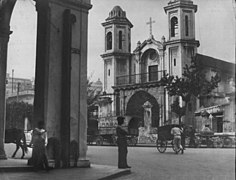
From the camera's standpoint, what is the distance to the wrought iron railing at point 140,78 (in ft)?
12.3

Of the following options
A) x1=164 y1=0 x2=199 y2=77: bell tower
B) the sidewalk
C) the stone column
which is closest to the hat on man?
the sidewalk

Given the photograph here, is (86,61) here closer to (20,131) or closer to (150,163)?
(20,131)

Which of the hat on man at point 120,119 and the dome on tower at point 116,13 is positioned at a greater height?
the dome on tower at point 116,13

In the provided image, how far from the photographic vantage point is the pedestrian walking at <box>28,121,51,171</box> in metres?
3.68

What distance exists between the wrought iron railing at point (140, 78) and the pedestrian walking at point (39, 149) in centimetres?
87

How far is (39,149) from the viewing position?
3777mm

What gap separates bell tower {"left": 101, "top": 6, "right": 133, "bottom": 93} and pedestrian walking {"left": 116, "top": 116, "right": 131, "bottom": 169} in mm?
356

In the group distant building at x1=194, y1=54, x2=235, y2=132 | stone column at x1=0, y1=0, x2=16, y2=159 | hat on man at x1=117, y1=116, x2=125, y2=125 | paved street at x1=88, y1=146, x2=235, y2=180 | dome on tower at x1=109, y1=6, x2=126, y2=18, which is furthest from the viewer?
stone column at x1=0, y1=0, x2=16, y2=159

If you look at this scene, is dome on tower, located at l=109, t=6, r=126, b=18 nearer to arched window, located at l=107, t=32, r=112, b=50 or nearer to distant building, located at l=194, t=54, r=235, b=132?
arched window, located at l=107, t=32, r=112, b=50

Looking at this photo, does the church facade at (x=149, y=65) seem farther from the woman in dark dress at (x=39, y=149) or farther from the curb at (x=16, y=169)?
the curb at (x=16, y=169)

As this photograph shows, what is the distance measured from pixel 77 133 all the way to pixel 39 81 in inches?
29.1

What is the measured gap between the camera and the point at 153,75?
12.4 feet

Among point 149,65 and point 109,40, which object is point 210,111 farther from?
point 109,40

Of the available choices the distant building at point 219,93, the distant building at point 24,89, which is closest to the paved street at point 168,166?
the distant building at point 219,93
